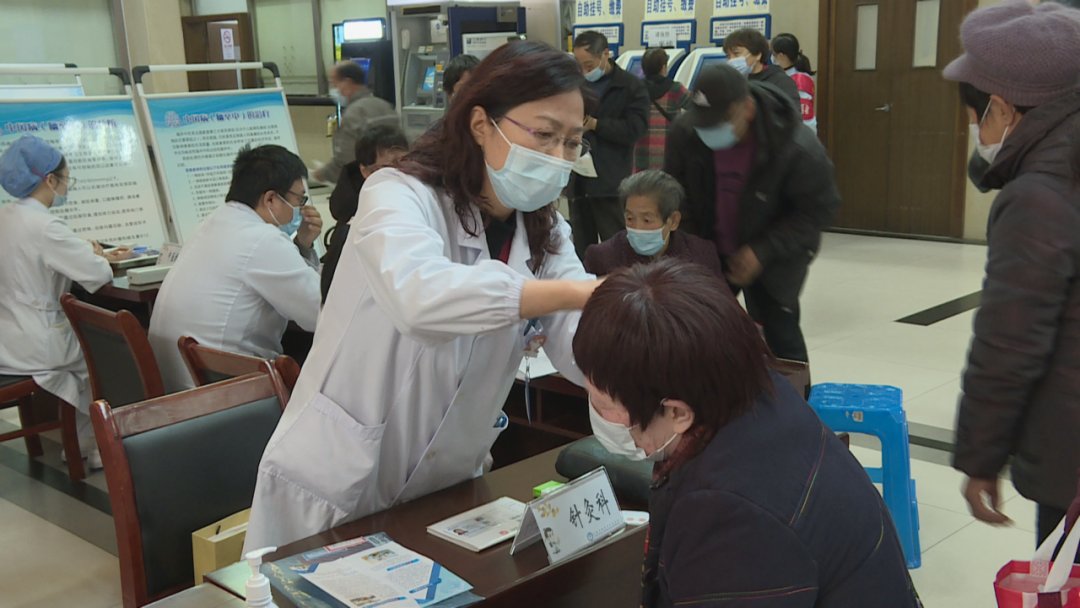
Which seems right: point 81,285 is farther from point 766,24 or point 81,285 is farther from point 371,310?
point 766,24

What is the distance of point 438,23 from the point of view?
8438 millimetres

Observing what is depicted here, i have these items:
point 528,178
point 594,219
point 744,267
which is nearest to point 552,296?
point 528,178

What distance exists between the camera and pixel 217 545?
1.92m

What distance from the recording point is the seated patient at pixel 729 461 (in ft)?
3.43

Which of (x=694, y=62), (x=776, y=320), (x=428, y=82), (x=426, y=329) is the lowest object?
(x=776, y=320)

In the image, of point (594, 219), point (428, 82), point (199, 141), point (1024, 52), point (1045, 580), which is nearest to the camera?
point (1045, 580)

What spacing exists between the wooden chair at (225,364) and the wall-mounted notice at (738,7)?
715 centimetres

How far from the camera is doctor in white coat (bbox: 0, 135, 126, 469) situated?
3789mm

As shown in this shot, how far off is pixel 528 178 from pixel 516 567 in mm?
606

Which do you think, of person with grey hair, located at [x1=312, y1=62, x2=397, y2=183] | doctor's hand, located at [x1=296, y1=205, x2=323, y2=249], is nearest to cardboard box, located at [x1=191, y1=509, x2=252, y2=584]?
doctor's hand, located at [x1=296, y1=205, x2=323, y2=249]

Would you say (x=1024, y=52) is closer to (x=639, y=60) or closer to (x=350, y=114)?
(x=350, y=114)

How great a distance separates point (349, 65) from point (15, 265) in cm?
265

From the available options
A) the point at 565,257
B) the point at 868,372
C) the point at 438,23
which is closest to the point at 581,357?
the point at 565,257

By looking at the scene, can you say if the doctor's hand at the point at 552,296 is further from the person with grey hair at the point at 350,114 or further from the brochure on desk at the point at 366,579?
the person with grey hair at the point at 350,114
